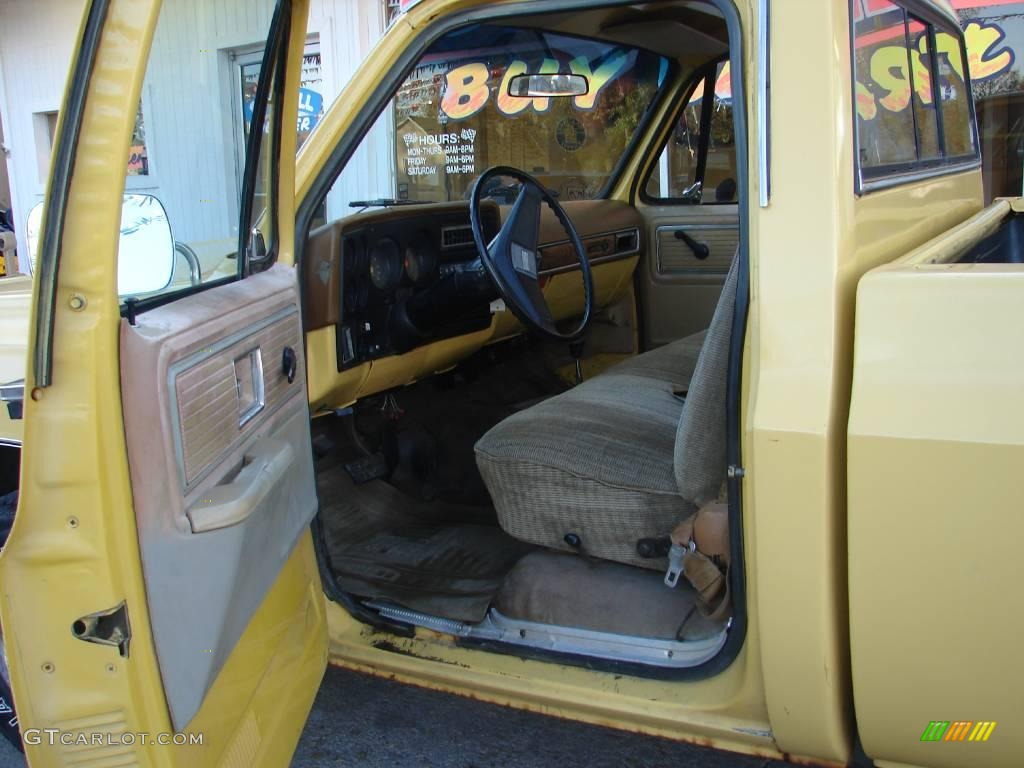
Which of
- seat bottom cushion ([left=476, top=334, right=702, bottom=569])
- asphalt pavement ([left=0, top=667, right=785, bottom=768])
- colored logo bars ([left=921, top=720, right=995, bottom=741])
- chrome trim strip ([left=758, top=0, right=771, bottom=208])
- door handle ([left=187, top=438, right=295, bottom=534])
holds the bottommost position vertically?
asphalt pavement ([left=0, top=667, right=785, bottom=768])

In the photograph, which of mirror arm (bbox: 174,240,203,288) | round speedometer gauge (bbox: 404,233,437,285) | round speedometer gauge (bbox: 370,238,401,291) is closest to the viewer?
mirror arm (bbox: 174,240,203,288)

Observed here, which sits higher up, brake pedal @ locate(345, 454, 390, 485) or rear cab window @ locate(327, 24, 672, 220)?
rear cab window @ locate(327, 24, 672, 220)

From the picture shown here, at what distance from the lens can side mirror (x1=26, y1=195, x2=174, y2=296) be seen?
4.23ft

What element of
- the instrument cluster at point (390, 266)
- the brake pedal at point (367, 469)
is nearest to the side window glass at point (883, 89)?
the instrument cluster at point (390, 266)

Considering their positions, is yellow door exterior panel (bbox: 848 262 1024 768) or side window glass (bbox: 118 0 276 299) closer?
yellow door exterior panel (bbox: 848 262 1024 768)

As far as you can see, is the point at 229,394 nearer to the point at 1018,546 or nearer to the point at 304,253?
the point at 304,253

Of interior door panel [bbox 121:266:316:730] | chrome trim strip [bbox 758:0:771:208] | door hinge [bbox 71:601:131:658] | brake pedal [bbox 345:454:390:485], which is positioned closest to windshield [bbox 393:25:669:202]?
brake pedal [bbox 345:454:390:485]

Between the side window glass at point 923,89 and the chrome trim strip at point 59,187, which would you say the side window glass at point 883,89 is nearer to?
the side window glass at point 923,89

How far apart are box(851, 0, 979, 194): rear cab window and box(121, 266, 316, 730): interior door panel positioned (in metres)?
1.10

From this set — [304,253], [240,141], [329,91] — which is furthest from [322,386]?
[329,91]

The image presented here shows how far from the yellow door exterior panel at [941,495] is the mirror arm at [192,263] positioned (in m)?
1.10

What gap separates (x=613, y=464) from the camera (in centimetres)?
199

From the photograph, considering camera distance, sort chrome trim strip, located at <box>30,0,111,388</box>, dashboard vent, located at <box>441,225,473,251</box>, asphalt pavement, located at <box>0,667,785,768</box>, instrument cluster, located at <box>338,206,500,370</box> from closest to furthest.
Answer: chrome trim strip, located at <box>30,0,111,388</box> → asphalt pavement, located at <box>0,667,785,768</box> → instrument cluster, located at <box>338,206,500,370</box> → dashboard vent, located at <box>441,225,473,251</box>

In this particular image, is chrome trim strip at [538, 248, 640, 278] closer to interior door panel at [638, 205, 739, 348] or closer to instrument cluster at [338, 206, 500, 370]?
interior door panel at [638, 205, 739, 348]
